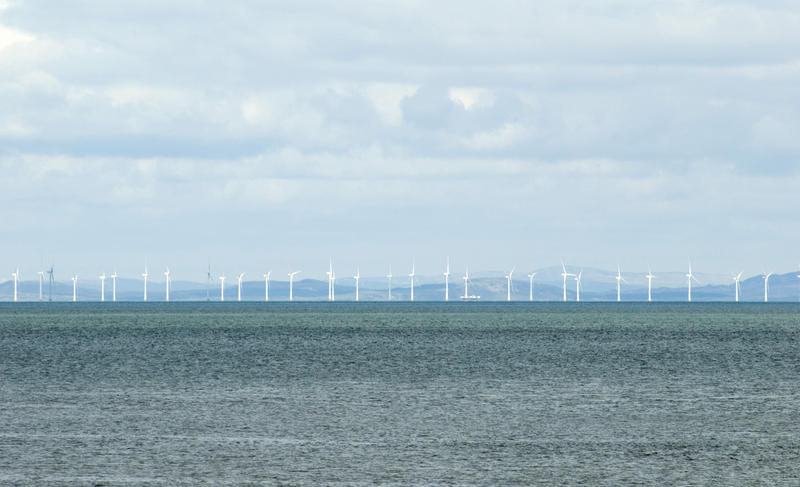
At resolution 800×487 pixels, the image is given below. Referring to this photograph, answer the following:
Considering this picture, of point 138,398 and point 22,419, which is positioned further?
point 138,398

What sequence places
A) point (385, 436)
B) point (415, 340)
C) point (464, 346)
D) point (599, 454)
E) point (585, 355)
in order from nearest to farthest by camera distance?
point (599, 454) → point (385, 436) → point (585, 355) → point (464, 346) → point (415, 340)

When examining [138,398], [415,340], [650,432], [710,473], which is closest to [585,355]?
[415,340]

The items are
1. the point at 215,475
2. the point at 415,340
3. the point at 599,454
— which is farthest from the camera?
the point at 415,340

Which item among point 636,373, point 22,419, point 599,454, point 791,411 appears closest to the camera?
point 599,454

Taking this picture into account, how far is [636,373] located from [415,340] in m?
38.7

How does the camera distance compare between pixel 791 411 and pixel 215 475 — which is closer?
pixel 215 475

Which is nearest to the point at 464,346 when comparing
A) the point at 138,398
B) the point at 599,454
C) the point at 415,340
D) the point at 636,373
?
the point at 415,340

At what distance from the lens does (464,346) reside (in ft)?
255

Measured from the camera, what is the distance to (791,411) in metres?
33.0

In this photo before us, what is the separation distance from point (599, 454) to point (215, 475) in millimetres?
7086

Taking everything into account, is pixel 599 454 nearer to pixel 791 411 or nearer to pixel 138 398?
pixel 791 411

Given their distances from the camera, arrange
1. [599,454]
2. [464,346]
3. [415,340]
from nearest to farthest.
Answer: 1. [599,454]
2. [464,346]
3. [415,340]

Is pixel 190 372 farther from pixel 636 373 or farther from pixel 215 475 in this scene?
pixel 215 475

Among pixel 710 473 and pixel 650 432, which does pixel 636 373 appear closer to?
pixel 650 432
